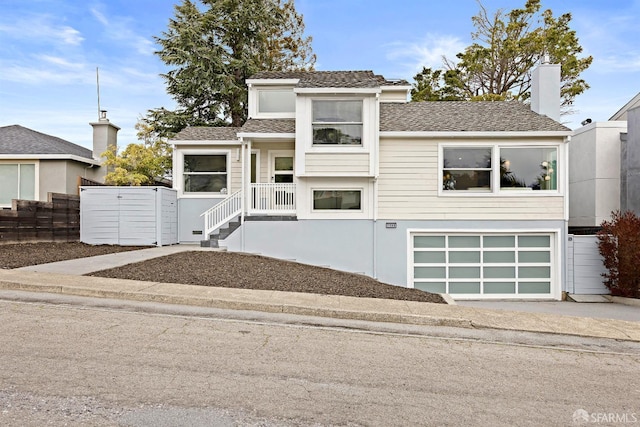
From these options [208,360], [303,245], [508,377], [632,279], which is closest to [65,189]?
[303,245]

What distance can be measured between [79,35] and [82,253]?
44.6ft

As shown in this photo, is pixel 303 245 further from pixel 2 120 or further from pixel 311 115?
pixel 2 120

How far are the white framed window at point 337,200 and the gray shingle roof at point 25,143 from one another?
1200 cm

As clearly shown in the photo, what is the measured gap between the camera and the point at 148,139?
1037 inches

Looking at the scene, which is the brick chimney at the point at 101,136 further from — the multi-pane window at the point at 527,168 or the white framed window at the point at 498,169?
the multi-pane window at the point at 527,168

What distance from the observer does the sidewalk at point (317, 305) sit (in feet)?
22.1

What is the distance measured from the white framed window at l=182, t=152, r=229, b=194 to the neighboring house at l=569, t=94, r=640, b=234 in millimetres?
13043

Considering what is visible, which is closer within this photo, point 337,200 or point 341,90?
point 341,90

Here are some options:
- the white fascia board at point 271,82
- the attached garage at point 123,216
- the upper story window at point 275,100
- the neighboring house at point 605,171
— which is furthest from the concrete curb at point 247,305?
the neighboring house at point 605,171

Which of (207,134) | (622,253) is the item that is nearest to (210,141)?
(207,134)

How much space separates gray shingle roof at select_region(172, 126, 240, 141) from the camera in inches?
607

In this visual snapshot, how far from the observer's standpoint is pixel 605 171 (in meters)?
15.8

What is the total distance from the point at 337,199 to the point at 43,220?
9051 mm

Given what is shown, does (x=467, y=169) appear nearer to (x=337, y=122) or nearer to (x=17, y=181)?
(x=337, y=122)
